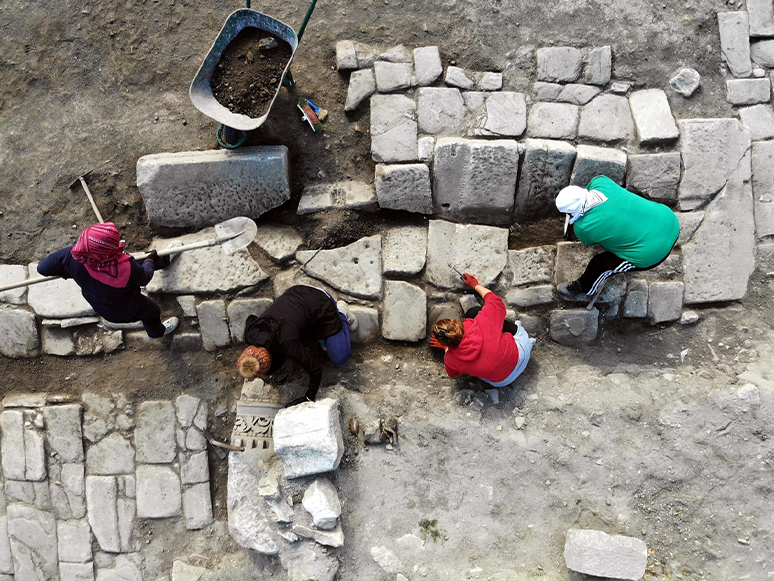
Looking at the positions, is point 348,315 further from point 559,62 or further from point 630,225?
point 559,62

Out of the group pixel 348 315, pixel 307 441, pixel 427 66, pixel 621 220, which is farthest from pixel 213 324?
pixel 621 220

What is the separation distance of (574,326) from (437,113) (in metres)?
2.01

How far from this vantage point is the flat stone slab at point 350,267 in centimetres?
410

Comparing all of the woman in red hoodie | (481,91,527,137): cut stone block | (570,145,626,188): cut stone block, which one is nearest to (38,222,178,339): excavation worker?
the woman in red hoodie

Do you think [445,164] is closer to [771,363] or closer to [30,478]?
[771,363]

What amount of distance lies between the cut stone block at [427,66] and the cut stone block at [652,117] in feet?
5.17

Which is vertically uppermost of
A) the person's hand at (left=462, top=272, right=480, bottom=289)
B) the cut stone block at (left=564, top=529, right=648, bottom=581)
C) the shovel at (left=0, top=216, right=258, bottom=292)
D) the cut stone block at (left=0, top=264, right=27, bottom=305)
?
the shovel at (left=0, top=216, right=258, bottom=292)

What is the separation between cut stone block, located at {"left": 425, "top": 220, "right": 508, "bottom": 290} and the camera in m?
4.07

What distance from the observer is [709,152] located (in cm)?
399

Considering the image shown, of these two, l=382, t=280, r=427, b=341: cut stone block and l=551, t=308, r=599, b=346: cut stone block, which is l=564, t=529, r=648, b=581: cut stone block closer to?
l=551, t=308, r=599, b=346: cut stone block

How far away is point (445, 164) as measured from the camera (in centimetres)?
394

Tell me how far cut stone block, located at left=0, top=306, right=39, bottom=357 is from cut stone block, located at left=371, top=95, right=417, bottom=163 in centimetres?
311

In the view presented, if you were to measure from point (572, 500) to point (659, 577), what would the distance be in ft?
2.42

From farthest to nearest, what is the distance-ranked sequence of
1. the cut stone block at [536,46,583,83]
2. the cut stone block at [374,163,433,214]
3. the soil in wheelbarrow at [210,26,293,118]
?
the cut stone block at [536,46,583,83] → the cut stone block at [374,163,433,214] → the soil in wheelbarrow at [210,26,293,118]
